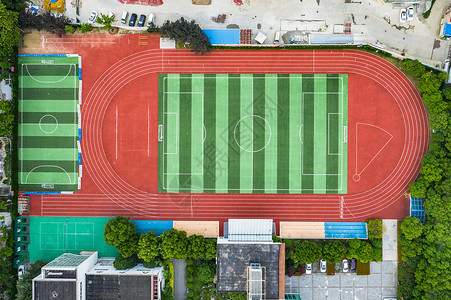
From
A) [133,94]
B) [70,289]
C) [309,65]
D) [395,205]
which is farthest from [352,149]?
[70,289]

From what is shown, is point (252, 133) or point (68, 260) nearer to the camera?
point (68, 260)

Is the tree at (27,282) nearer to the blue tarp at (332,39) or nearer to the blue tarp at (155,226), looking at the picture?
the blue tarp at (155,226)

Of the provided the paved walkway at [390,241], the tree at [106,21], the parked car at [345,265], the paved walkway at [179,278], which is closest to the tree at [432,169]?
the paved walkway at [390,241]

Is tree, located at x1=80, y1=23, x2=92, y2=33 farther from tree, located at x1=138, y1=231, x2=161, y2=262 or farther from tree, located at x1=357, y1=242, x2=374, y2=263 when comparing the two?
tree, located at x1=357, y1=242, x2=374, y2=263

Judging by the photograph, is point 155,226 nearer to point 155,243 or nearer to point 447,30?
point 155,243

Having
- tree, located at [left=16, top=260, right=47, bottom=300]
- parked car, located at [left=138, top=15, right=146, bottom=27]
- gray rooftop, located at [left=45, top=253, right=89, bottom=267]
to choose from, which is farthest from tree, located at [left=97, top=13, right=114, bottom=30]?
tree, located at [left=16, top=260, right=47, bottom=300]

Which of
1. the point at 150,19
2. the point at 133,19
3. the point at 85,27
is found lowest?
the point at 85,27

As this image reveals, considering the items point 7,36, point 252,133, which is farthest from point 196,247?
point 7,36
